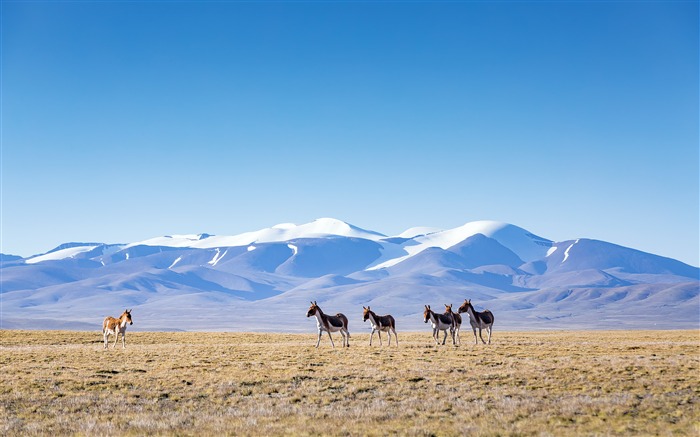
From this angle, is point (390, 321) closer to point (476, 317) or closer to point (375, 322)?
point (375, 322)

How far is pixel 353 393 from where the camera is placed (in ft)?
78.0

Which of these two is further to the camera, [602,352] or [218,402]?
[602,352]

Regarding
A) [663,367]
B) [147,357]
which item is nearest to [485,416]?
[663,367]

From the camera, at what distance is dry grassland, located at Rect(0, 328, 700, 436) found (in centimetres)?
1869

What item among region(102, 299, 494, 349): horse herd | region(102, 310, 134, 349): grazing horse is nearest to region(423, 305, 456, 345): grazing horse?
region(102, 299, 494, 349): horse herd

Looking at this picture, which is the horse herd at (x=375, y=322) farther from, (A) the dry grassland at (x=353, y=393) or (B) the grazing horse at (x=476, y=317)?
(A) the dry grassland at (x=353, y=393)

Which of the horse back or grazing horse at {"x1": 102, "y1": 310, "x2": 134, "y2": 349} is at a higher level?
the horse back

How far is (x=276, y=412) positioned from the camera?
2070 cm

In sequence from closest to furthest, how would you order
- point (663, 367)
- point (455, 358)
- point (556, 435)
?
point (556, 435) < point (663, 367) < point (455, 358)

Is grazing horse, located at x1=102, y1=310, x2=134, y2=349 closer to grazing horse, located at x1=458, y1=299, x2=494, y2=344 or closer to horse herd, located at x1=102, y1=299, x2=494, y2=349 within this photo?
horse herd, located at x1=102, y1=299, x2=494, y2=349

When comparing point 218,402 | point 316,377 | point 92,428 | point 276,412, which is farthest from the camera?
point 316,377

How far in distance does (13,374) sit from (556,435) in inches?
837

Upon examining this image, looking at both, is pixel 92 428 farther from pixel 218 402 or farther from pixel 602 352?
pixel 602 352

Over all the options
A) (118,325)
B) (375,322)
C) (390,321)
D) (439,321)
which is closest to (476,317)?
(439,321)
